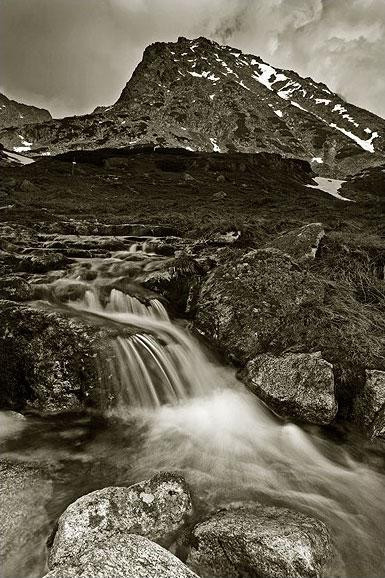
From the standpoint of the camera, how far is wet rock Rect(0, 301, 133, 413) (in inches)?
245

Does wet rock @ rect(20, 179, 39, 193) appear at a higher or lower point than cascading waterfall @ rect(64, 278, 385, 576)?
higher

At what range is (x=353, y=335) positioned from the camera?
6848 mm

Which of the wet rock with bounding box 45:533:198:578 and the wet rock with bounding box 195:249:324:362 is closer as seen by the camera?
the wet rock with bounding box 45:533:198:578

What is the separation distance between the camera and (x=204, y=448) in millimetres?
5758

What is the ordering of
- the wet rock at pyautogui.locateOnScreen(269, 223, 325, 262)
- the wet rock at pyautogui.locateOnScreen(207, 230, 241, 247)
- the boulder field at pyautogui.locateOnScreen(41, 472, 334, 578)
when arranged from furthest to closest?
the wet rock at pyautogui.locateOnScreen(207, 230, 241, 247) → the wet rock at pyautogui.locateOnScreen(269, 223, 325, 262) → the boulder field at pyautogui.locateOnScreen(41, 472, 334, 578)

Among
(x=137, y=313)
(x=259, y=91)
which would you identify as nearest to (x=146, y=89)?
(x=259, y=91)

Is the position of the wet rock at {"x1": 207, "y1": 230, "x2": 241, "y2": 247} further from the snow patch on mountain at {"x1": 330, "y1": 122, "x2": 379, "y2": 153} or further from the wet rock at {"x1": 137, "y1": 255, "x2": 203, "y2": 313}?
the snow patch on mountain at {"x1": 330, "y1": 122, "x2": 379, "y2": 153}

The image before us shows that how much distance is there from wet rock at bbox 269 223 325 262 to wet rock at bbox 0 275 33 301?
6.96 metres

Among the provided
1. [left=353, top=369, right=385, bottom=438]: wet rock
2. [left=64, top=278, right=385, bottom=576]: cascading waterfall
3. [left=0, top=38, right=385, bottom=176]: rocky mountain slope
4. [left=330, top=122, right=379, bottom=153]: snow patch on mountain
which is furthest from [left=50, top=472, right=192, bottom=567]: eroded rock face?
[left=330, top=122, right=379, bottom=153]: snow patch on mountain

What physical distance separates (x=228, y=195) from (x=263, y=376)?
37.2 meters

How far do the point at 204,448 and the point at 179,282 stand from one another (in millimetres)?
4556

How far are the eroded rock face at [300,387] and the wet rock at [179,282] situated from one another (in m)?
2.87

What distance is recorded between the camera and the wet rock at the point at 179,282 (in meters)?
9.07

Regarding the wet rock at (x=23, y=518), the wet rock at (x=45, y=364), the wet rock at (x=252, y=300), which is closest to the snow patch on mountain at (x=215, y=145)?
the wet rock at (x=252, y=300)
